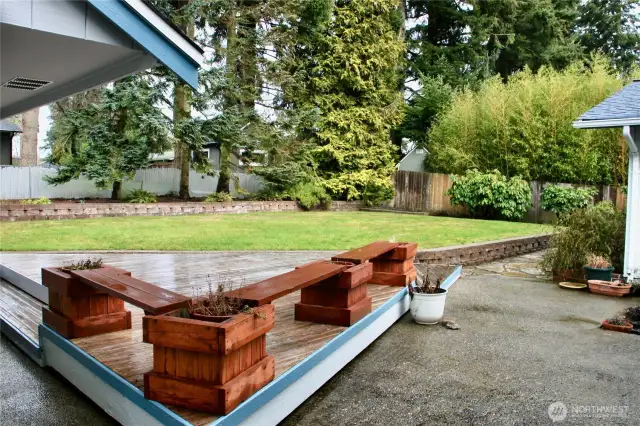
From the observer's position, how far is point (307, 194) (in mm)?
17781

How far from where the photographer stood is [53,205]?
12.2 metres

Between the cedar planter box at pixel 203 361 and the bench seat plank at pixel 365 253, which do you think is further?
the bench seat plank at pixel 365 253

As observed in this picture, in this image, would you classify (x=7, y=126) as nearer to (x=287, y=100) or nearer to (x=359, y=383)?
(x=287, y=100)

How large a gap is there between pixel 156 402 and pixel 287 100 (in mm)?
17389

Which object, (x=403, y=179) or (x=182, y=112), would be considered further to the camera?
(x=403, y=179)

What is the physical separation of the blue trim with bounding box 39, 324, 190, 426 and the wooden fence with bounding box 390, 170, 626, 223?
1522 centimetres

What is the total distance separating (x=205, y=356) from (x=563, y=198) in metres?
14.6

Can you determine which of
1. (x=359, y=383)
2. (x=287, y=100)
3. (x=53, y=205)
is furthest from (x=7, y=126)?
(x=359, y=383)

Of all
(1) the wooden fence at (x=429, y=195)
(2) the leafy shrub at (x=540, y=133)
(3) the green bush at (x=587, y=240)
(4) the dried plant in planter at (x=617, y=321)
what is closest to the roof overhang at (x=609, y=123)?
(3) the green bush at (x=587, y=240)

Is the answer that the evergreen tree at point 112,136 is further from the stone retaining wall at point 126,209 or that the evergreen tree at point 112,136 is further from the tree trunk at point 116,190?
the stone retaining wall at point 126,209

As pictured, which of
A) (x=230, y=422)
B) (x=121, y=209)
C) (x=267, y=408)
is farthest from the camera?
(x=121, y=209)

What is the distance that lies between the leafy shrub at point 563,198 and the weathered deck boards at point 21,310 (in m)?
13.7

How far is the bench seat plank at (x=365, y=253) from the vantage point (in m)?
4.23

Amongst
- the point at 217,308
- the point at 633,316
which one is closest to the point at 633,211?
the point at 633,316
